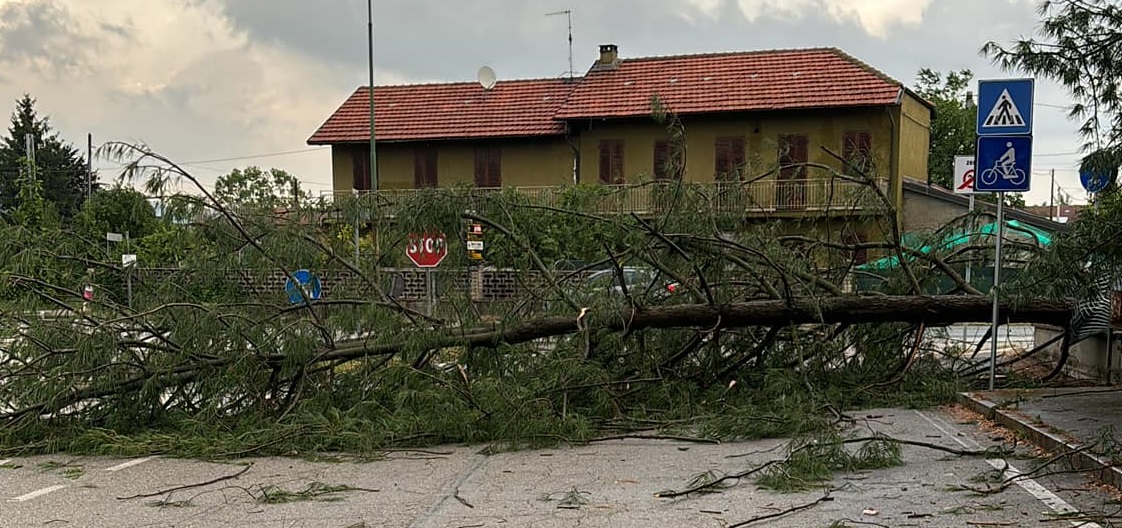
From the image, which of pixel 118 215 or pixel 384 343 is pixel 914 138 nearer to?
pixel 384 343

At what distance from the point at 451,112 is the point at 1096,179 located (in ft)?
83.6

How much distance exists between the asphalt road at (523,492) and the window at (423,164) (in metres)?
23.1

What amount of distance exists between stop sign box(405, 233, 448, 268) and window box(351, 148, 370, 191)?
22.9 metres

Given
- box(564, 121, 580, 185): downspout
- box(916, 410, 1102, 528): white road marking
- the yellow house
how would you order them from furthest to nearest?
box(564, 121, 580, 185): downspout → the yellow house → box(916, 410, 1102, 528): white road marking

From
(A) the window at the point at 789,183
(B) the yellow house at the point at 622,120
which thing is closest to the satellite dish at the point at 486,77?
(B) the yellow house at the point at 622,120

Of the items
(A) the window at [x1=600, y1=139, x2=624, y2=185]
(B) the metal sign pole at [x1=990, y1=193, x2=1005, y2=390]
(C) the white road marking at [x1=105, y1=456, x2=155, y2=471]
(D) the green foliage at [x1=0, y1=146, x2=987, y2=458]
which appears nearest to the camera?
(C) the white road marking at [x1=105, y1=456, x2=155, y2=471]

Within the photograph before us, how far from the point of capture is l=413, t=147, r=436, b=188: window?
29.9 m

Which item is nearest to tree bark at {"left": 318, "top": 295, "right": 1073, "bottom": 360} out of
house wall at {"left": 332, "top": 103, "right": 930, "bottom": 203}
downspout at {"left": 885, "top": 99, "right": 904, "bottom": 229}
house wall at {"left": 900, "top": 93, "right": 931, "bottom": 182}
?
house wall at {"left": 332, "top": 103, "right": 930, "bottom": 203}

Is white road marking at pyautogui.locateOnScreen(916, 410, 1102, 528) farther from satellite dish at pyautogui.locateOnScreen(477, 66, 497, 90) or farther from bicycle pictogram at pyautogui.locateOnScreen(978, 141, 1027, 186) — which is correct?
satellite dish at pyautogui.locateOnScreen(477, 66, 497, 90)

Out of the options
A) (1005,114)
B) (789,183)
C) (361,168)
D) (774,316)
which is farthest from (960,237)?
(361,168)

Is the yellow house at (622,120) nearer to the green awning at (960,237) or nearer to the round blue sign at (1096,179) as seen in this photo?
the green awning at (960,237)

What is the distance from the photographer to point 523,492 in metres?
5.95

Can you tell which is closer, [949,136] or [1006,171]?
[1006,171]

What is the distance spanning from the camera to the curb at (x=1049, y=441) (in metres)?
5.64
